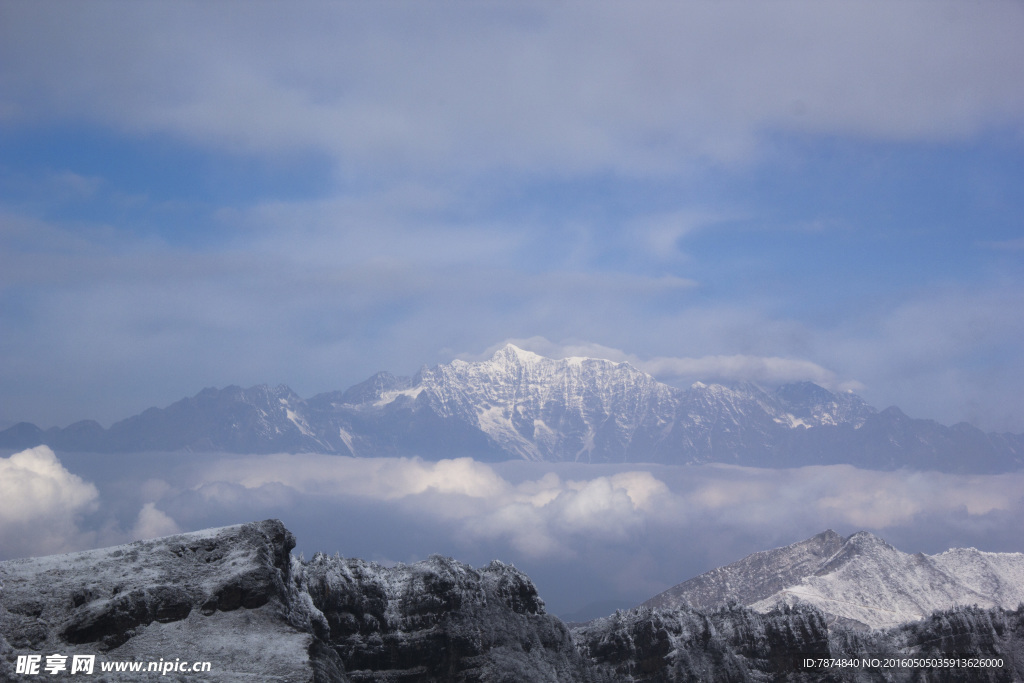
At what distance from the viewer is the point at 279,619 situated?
11150 centimetres

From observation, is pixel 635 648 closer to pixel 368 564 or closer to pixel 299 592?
pixel 368 564

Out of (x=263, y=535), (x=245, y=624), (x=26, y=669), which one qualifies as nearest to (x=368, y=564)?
(x=263, y=535)

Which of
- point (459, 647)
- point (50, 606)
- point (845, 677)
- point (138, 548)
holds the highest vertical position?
point (138, 548)

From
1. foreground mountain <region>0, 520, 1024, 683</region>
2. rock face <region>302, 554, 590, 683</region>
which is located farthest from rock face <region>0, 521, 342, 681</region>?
rock face <region>302, 554, 590, 683</region>

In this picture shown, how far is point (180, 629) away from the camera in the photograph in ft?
350

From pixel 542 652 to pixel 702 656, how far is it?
46.7 meters

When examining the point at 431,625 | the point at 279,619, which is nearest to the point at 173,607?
the point at 279,619

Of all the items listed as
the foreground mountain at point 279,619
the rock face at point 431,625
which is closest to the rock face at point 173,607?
the foreground mountain at point 279,619

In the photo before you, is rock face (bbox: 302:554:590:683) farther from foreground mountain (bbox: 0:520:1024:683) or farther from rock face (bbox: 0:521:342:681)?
rock face (bbox: 0:521:342:681)

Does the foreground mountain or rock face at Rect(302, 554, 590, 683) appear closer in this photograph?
the foreground mountain

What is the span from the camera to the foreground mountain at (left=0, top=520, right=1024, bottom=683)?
331 feet

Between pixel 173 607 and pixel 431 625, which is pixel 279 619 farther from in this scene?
pixel 431 625

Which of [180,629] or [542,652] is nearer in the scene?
[180,629]

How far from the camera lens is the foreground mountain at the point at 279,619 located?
3976 inches
